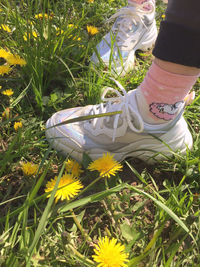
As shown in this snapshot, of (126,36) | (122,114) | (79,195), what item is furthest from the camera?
(126,36)

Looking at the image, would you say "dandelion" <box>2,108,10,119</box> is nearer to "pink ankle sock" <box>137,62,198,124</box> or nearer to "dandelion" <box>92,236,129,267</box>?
"pink ankle sock" <box>137,62,198,124</box>

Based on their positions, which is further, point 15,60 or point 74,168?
point 15,60

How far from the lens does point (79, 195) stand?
0.81 metres

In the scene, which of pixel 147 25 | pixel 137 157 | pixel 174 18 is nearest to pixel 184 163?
pixel 137 157

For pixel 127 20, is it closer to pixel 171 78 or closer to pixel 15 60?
pixel 15 60

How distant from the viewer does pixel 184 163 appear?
110 centimetres

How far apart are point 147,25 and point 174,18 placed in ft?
3.18

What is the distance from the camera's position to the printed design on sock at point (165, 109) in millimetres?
955

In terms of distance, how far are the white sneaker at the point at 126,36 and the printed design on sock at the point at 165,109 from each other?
0.59m

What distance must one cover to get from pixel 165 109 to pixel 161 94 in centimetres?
6

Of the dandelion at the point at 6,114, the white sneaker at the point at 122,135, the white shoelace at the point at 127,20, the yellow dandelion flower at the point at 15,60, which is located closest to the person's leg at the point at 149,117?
the white sneaker at the point at 122,135

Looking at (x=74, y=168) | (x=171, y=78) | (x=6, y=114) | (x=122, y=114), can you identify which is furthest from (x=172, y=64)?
(x=6, y=114)

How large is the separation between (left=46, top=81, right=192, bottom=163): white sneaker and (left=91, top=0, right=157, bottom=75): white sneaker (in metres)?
0.48

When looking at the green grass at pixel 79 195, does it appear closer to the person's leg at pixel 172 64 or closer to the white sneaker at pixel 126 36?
the white sneaker at pixel 126 36
